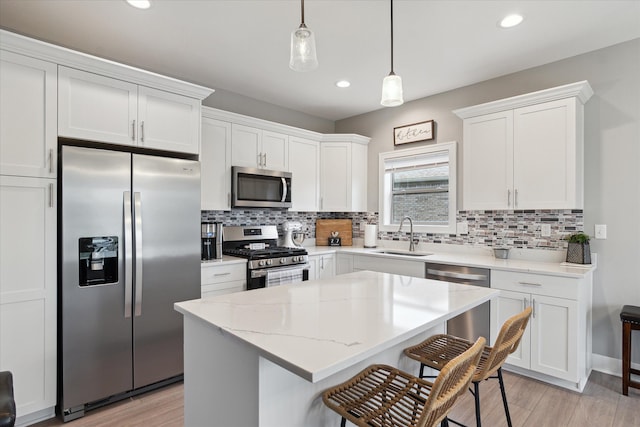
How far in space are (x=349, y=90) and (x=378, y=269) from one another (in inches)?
78.2

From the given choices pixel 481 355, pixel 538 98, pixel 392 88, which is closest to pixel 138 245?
pixel 392 88

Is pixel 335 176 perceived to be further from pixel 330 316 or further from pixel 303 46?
pixel 330 316

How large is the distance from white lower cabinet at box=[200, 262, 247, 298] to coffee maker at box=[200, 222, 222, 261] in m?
0.21

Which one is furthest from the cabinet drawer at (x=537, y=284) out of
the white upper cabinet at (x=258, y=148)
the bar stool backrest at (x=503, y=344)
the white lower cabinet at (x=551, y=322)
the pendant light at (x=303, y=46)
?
the white upper cabinet at (x=258, y=148)

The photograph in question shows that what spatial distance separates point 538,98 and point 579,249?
130 cm

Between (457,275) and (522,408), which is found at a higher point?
(457,275)

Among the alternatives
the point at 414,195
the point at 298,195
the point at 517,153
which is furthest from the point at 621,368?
the point at 298,195

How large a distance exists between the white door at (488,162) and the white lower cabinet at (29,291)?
3.40m

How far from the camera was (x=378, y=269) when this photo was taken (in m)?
3.72

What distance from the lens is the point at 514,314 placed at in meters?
2.78

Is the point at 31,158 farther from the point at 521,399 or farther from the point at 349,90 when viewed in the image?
the point at 521,399

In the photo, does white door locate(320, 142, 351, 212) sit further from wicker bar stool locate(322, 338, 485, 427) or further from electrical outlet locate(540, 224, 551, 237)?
wicker bar stool locate(322, 338, 485, 427)

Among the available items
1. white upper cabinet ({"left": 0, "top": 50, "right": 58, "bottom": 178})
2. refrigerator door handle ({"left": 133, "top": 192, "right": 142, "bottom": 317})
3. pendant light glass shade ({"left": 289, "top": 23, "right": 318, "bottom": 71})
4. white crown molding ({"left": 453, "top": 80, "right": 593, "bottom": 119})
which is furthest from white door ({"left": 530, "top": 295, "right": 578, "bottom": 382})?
white upper cabinet ({"left": 0, "top": 50, "right": 58, "bottom": 178})

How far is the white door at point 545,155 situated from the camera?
9.12 feet
